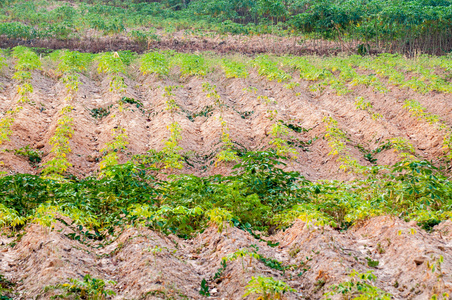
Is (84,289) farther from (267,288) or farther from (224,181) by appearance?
(224,181)

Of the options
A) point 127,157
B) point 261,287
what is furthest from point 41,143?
point 261,287

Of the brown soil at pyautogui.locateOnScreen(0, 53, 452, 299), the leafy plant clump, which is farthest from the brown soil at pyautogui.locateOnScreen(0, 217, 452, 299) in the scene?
the leafy plant clump

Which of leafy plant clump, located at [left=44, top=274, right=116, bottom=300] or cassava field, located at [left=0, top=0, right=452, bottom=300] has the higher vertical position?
leafy plant clump, located at [left=44, top=274, right=116, bottom=300]

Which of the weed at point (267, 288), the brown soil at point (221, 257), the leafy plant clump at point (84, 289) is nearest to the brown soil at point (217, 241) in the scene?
the brown soil at point (221, 257)

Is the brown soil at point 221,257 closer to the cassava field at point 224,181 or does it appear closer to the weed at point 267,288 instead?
the cassava field at point 224,181

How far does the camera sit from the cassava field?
13.9 feet

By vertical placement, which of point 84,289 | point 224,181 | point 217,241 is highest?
point 84,289

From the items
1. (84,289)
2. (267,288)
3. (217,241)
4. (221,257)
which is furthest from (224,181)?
(84,289)

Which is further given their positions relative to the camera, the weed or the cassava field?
the cassava field

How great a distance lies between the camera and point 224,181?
738 cm

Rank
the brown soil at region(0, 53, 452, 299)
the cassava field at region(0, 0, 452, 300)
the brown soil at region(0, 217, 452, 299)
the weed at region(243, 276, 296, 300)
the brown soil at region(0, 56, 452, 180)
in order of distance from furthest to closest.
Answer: the brown soil at region(0, 56, 452, 180) < the cassava field at region(0, 0, 452, 300) < the brown soil at region(0, 53, 452, 299) < the brown soil at region(0, 217, 452, 299) < the weed at region(243, 276, 296, 300)

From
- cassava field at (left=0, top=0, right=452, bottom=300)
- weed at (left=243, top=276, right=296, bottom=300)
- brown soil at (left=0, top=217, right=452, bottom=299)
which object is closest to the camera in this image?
weed at (left=243, top=276, right=296, bottom=300)

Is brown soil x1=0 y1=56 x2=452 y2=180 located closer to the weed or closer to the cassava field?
the cassava field

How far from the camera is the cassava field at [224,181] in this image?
4.25 meters
